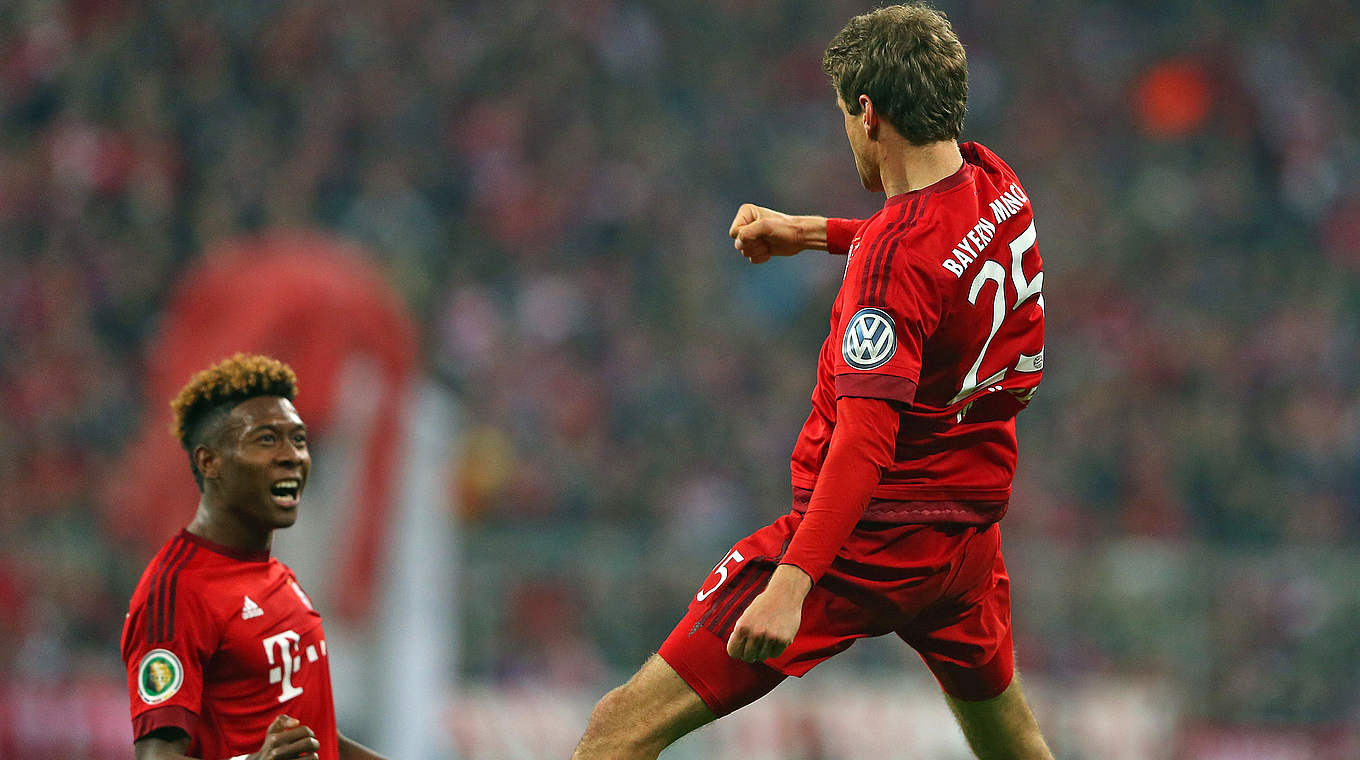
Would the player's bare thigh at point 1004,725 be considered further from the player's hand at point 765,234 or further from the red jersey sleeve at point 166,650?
the red jersey sleeve at point 166,650

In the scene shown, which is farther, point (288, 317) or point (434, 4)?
point (434, 4)

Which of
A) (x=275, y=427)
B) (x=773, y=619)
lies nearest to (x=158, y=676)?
(x=275, y=427)

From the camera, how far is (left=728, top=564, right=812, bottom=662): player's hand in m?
3.31

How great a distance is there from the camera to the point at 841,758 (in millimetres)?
10680

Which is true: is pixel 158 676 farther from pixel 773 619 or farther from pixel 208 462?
pixel 773 619

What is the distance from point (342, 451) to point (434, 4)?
25.2 ft

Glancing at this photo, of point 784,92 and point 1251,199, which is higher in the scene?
point 784,92

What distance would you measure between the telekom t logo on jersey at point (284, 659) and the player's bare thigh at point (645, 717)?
711mm

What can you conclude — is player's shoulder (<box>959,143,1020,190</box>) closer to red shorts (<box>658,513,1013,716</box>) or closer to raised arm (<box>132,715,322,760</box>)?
red shorts (<box>658,513,1013,716</box>)

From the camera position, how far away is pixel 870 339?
134 inches

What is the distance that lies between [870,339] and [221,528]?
1.57 meters

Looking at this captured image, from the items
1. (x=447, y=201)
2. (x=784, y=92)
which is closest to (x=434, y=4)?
(x=447, y=201)

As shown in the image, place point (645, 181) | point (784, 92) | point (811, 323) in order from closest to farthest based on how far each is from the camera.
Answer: point (811, 323)
point (645, 181)
point (784, 92)

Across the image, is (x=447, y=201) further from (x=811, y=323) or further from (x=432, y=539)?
(x=432, y=539)
